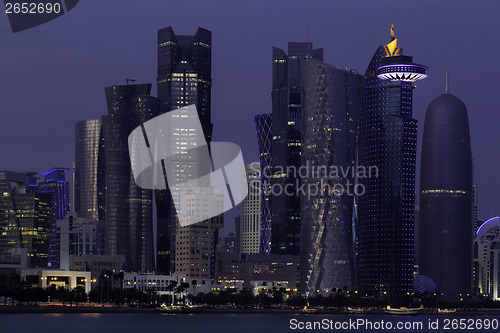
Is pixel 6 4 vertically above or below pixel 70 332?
above

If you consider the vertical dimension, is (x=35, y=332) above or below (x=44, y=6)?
below

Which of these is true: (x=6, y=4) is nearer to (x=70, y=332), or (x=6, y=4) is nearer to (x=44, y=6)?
(x=44, y=6)

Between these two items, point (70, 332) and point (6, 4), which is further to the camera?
point (70, 332)

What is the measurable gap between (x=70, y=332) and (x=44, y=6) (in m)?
92.7

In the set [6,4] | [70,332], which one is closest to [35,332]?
[70,332]

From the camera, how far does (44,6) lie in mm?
122688

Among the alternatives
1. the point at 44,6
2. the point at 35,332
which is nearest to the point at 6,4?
the point at 44,6

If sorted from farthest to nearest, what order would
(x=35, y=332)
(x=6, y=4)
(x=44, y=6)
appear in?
(x=35, y=332)
(x=6, y=4)
(x=44, y=6)

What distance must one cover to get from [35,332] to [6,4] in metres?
84.0

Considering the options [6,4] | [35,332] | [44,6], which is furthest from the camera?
[35,332]

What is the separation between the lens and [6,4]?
132375mm

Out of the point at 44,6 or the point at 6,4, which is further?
the point at 6,4

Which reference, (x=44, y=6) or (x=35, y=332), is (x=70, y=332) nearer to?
(x=35, y=332)

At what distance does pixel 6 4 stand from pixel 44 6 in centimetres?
1190
